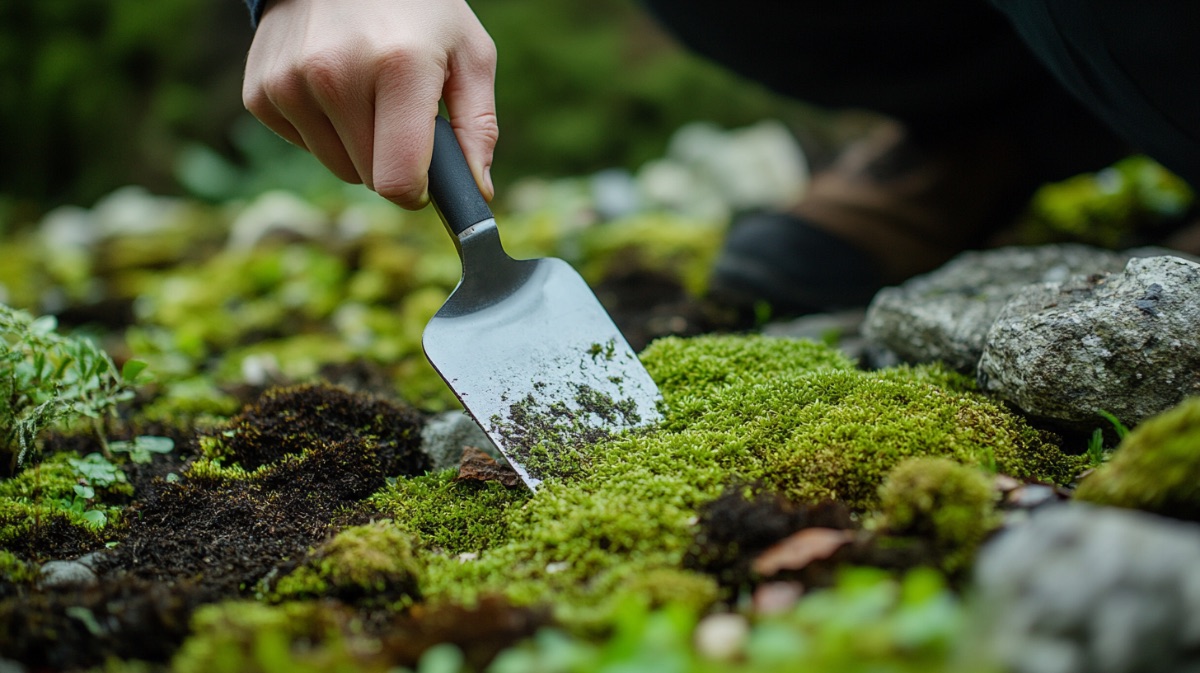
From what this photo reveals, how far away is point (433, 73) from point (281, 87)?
0.38m

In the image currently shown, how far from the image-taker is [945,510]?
→ 57.6 inches

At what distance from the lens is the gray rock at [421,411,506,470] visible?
7.82ft

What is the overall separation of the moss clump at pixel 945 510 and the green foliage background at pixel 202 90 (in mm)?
6734

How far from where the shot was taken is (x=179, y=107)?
8.60 m

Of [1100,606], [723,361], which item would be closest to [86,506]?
[723,361]

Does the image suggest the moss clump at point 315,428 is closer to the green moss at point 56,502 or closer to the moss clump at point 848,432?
the green moss at point 56,502

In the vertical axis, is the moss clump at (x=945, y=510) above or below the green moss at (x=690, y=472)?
above

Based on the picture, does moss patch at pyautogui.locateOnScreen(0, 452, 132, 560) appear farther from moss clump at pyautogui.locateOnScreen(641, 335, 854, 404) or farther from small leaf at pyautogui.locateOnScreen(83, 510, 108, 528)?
moss clump at pyautogui.locateOnScreen(641, 335, 854, 404)

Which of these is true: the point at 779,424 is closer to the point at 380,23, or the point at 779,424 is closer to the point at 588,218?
the point at 380,23

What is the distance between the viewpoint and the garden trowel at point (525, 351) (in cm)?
205

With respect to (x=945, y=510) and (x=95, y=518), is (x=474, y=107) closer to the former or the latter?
(x=95, y=518)

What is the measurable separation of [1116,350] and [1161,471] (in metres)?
0.62

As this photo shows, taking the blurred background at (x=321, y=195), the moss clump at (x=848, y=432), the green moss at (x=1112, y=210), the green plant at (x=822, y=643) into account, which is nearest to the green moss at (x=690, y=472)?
the moss clump at (x=848, y=432)

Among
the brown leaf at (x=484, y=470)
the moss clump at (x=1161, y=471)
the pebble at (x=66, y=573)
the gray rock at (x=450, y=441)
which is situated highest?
the moss clump at (x=1161, y=471)
